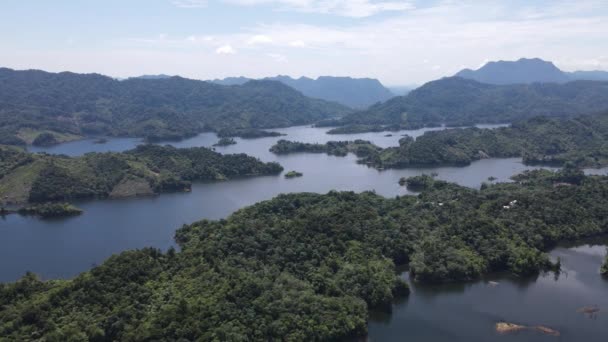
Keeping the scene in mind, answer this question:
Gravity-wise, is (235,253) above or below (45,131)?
below

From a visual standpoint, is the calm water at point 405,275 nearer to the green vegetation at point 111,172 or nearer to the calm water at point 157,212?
the calm water at point 157,212

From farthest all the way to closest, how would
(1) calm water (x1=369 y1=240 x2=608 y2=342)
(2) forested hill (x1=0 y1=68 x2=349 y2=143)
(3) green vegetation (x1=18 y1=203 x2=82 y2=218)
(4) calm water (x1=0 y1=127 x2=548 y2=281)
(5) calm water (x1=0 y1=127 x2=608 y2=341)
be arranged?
(2) forested hill (x1=0 y1=68 x2=349 y2=143), (3) green vegetation (x1=18 y1=203 x2=82 y2=218), (4) calm water (x1=0 y1=127 x2=548 y2=281), (5) calm water (x1=0 y1=127 x2=608 y2=341), (1) calm water (x1=369 y1=240 x2=608 y2=342)

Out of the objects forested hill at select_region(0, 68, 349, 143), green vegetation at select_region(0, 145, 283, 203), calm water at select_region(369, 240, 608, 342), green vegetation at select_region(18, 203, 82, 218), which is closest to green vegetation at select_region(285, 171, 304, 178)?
green vegetation at select_region(0, 145, 283, 203)

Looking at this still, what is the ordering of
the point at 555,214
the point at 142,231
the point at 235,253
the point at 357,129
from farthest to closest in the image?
the point at 357,129 → the point at 142,231 → the point at 555,214 → the point at 235,253

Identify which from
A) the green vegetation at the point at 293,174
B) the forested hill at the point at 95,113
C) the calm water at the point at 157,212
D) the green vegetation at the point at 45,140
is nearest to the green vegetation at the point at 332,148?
the calm water at the point at 157,212

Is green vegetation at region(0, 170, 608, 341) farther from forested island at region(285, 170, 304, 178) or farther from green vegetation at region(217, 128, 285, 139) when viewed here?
green vegetation at region(217, 128, 285, 139)

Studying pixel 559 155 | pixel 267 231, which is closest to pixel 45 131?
pixel 267 231

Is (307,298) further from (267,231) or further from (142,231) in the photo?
(142,231)
